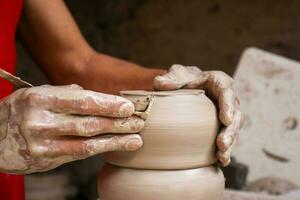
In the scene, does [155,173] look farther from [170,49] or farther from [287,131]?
[170,49]

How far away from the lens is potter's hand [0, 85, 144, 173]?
1.21 metres

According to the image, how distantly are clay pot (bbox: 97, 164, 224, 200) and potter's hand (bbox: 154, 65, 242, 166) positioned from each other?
0.07 meters

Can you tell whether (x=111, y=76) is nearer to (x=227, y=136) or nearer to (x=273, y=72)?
(x=227, y=136)

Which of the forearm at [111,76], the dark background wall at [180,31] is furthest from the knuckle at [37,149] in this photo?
the dark background wall at [180,31]

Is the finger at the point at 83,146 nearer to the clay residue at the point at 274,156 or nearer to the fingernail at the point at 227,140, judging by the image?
the fingernail at the point at 227,140

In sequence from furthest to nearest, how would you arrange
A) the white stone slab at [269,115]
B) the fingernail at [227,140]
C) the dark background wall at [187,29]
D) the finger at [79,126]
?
1. the dark background wall at [187,29]
2. the white stone slab at [269,115]
3. the fingernail at [227,140]
4. the finger at [79,126]

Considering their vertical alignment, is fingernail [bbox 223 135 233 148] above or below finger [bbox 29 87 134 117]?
below

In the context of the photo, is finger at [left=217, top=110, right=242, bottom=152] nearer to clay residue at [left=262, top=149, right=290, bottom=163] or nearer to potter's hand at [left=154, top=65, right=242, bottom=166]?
potter's hand at [left=154, top=65, right=242, bottom=166]

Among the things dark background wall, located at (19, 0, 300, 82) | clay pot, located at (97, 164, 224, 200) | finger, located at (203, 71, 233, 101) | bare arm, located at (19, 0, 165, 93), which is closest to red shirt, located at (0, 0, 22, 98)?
bare arm, located at (19, 0, 165, 93)

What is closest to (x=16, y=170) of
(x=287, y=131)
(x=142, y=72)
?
(x=142, y=72)

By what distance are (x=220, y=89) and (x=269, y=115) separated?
1286mm

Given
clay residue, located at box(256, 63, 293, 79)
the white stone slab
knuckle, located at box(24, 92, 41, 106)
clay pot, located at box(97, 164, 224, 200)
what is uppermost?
knuckle, located at box(24, 92, 41, 106)

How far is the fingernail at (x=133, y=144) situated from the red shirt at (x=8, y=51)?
47cm

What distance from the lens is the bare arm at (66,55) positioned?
183cm
